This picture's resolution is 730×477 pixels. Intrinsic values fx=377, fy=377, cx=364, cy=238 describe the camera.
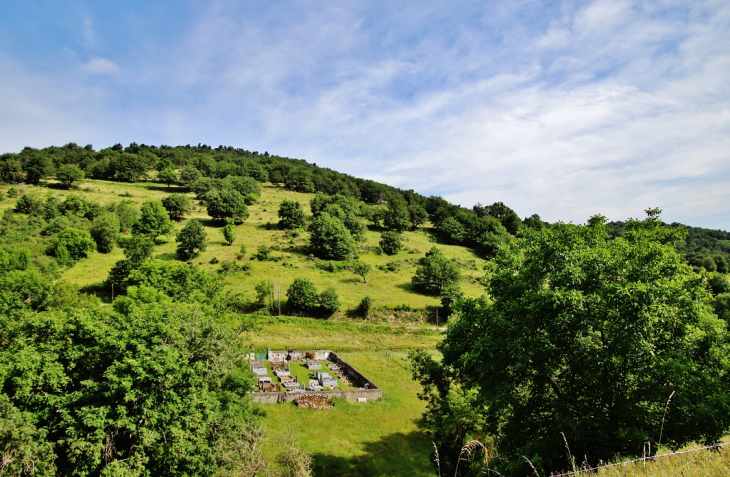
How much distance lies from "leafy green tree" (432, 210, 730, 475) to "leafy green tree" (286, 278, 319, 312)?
43.1m

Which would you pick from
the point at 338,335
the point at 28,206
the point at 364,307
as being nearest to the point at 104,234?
the point at 28,206

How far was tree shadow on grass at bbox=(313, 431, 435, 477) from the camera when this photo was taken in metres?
23.0

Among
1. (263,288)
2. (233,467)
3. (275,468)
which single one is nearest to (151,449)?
(233,467)

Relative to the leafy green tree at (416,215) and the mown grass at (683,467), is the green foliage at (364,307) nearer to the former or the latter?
the mown grass at (683,467)

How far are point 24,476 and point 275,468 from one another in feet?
34.5

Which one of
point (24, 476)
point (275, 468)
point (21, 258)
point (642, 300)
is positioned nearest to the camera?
point (642, 300)

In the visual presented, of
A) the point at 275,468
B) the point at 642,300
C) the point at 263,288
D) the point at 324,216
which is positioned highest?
the point at 324,216

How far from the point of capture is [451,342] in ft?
56.6

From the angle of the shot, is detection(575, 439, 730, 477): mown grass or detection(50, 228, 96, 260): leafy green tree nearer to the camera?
detection(575, 439, 730, 477): mown grass

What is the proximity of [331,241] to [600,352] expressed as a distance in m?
68.2

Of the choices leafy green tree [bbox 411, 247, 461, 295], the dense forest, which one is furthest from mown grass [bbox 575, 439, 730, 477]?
leafy green tree [bbox 411, 247, 461, 295]

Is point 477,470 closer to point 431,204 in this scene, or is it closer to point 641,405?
point 641,405

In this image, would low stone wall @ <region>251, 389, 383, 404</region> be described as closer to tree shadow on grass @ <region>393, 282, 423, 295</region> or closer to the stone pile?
the stone pile

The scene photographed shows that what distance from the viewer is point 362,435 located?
1100 inches
